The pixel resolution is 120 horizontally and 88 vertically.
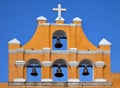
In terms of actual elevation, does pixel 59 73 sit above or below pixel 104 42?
below

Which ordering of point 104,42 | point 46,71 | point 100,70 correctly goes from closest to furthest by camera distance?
point 46,71 → point 100,70 → point 104,42

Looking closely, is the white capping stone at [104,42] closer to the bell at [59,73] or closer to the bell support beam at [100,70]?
the bell support beam at [100,70]

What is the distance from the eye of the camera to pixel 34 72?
59000 millimetres

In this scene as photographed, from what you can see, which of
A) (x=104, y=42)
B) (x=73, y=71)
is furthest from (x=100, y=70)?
(x=104, y=42)

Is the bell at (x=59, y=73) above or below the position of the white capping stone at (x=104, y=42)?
below

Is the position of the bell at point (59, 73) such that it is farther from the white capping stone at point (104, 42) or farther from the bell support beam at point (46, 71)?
the white capping stone at point (104, 42)

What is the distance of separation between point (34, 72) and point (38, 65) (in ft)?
1.89

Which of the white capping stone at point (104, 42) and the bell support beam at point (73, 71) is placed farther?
the white capping stone at point (104, 42)

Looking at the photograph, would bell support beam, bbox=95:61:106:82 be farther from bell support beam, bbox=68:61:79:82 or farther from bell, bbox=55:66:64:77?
bell, bbox=55:66:64:77

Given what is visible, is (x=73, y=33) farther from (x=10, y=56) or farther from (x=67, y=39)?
(x=10, y=56)

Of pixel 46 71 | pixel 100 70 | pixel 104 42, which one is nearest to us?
pixel 46 71

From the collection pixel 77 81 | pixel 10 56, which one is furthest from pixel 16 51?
pixel 77 81

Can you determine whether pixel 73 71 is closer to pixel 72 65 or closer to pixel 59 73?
pixel 72 65

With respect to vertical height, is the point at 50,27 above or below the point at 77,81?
above
